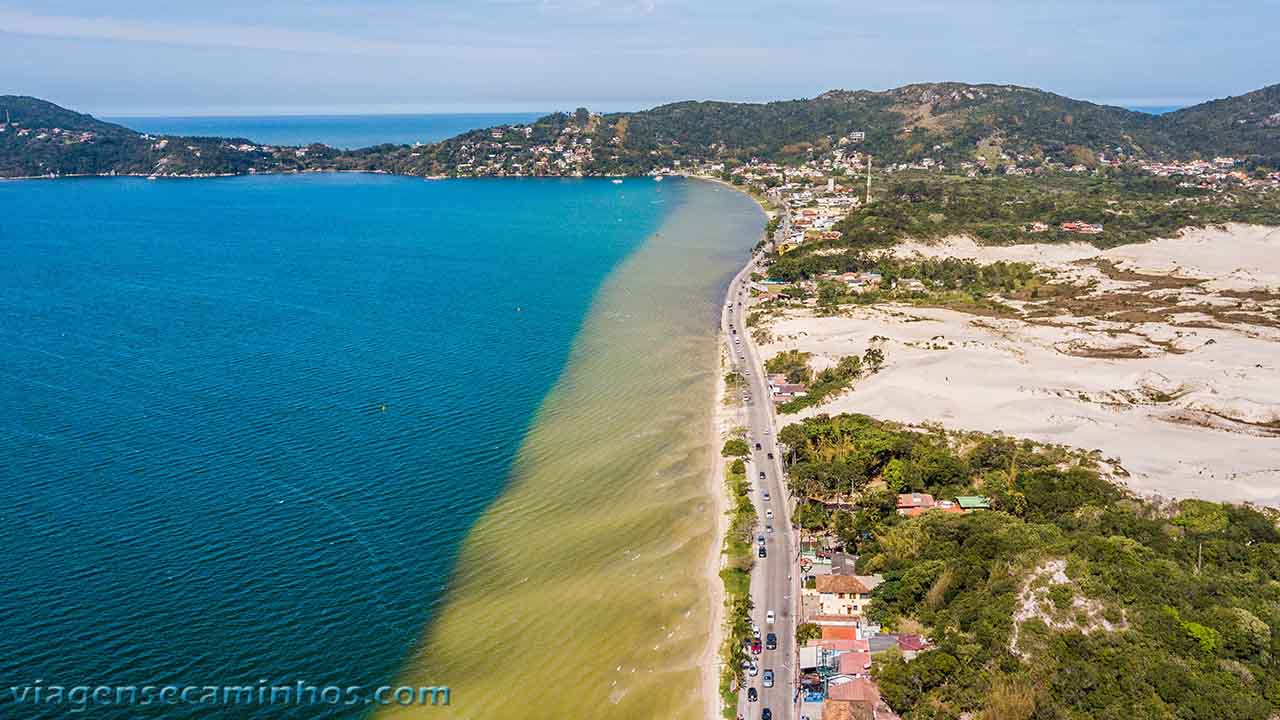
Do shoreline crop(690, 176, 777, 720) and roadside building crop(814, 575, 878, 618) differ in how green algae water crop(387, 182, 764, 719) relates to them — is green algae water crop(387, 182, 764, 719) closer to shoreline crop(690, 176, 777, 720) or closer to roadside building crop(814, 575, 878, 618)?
shoreline crop(690, 176, 777, 720)

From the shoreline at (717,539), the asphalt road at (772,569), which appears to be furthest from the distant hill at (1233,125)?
the asphalt road at (772,569)

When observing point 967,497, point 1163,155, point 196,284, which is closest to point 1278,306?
point 967,497

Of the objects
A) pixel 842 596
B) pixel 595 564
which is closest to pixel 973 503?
pixel 842 596

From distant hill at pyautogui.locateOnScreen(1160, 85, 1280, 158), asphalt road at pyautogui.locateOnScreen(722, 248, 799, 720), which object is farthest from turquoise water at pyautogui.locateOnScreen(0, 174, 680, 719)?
distant hill at pyautogui.locateOnScreen(1160, 85, 1280, 158)

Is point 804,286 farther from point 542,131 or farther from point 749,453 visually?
point 542,131

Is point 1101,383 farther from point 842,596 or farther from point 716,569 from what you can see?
point 716,569

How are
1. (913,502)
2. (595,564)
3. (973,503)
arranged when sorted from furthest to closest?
(913,502) < (973,503) < (595,564)
